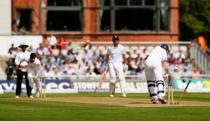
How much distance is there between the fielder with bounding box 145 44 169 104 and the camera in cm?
2928

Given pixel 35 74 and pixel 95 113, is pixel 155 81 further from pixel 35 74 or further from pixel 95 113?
pixel 35 74

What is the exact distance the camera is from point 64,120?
73.4 ft

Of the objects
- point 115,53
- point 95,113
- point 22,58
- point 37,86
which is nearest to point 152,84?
point 95,113

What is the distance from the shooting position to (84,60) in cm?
5162

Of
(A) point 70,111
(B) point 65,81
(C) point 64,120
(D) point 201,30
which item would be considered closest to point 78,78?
(B) point 65,81

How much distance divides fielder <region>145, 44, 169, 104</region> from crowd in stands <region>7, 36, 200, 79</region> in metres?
18.1

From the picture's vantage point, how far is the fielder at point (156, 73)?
29.3 m

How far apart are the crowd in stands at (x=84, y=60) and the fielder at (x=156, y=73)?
1815cm

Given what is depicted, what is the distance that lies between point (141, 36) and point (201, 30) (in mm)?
27392

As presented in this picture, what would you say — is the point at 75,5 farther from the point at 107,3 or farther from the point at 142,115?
the point at 142,115

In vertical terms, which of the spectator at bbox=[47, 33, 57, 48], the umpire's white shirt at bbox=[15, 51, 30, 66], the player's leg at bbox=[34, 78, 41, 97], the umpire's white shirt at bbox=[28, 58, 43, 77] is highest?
the spectator at bbox=[47, 33, 57, 48]

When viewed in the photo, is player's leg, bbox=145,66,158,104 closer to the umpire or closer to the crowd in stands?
the umpire

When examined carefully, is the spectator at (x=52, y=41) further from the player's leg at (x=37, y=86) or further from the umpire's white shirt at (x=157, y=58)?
the umpire's white shirt at (x=157, y=58)

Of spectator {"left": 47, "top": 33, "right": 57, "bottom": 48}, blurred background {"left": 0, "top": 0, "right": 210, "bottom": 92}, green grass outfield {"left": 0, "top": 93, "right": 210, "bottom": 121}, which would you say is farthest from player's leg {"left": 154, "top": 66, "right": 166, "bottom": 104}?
spectator {"left": 47, "top": 33, "right": 57, "bottom": 48}
